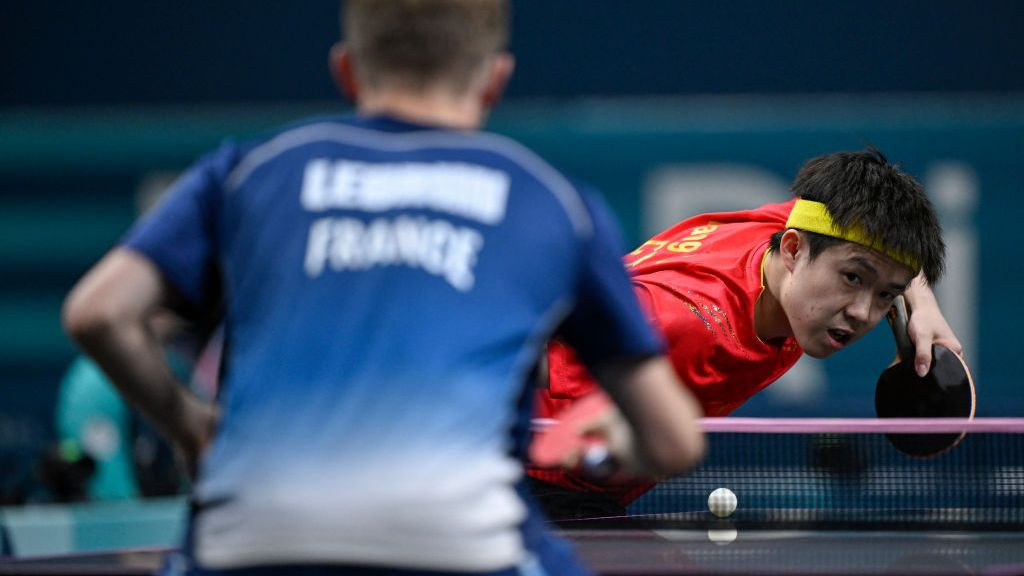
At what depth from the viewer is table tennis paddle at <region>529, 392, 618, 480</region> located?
1889 millimetres

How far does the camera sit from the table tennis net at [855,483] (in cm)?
380

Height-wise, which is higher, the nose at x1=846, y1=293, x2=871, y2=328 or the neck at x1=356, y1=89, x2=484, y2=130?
the neck at x1=356, y1=89, x2=484, y2=130

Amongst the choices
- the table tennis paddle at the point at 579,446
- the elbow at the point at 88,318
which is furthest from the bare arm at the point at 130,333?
the table tennis paddle at the point at 579,446

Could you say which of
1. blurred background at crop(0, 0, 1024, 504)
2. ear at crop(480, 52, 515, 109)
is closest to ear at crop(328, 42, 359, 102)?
ear at crop(480, 52, 515, 109)

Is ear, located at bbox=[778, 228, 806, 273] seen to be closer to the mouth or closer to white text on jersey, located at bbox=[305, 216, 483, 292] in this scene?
the mouth

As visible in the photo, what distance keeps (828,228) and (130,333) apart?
2.44 metres

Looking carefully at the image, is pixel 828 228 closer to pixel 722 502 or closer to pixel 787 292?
pixel 787 292

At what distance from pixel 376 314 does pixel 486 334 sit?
0.14 metres

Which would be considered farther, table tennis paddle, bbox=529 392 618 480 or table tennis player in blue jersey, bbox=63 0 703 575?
table tennis paddle, bbox=529 392 618 480

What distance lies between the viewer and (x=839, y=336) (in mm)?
3758

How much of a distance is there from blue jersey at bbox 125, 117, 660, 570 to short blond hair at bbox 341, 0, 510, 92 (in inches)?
3.1

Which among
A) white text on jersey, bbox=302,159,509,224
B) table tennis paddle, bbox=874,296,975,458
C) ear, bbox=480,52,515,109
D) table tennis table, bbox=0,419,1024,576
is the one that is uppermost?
ear, bbox=480,52,515,109

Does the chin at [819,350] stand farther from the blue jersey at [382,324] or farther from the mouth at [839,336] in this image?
the blue jersey at [382,324]

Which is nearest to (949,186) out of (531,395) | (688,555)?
(688,555)
